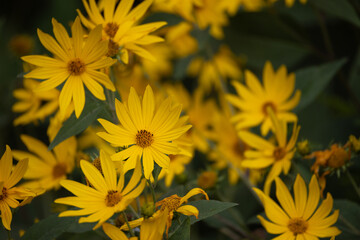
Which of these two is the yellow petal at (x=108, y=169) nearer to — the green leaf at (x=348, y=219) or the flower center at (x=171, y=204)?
the flower center at (x=171, y=204)

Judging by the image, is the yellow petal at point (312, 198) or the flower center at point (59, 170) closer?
the yellow petal at point (312, 198)

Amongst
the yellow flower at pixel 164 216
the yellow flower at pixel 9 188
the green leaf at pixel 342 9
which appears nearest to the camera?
the yellow flower at pixel 164 216

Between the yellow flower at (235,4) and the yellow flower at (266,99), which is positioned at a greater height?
the yellow flower at (235,4)

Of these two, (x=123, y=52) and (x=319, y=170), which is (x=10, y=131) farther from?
(x=319, y=170)

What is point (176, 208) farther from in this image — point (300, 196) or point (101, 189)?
point (300, 196)

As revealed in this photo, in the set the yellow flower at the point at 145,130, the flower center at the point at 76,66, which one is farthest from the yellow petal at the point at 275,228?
the flower center at the point at 76,66

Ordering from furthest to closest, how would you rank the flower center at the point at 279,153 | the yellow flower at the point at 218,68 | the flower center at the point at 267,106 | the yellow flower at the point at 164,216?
the yellow flower at the point at 218,68 → the flower center at the point at 267,106 → the flower center at the point at 279,153 → the yellow flower at the point at 164,216

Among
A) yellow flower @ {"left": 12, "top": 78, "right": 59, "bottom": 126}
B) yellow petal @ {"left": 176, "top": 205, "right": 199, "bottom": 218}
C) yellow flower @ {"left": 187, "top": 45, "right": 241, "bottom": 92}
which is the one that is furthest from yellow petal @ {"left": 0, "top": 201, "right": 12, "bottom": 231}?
yellow flower @ {"left": 187, "top": 45, "right": 241, "bottom": 92}

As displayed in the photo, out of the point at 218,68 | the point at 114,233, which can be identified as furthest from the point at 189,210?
the point at 218,68

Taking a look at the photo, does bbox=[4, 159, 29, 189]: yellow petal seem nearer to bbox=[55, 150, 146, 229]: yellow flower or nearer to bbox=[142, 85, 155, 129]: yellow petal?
bbox=[55, 150, 146, 229]: yellow flower
